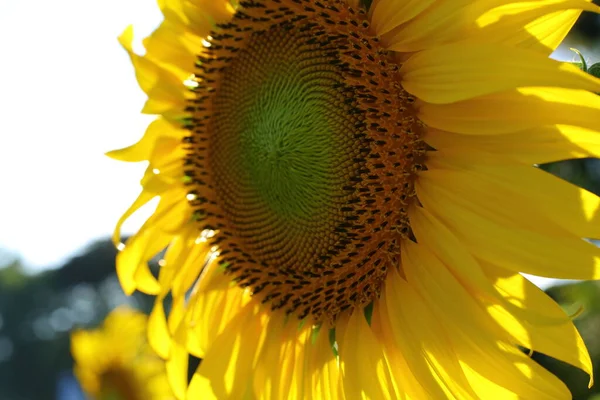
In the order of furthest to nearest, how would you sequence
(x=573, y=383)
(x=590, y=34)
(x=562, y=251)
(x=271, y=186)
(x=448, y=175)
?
1. (x=590, y=34)
2. (x=573, y=383)
3. (x=271, y=186)
4. (x=448, y=175)
5. (x=562, y=251)

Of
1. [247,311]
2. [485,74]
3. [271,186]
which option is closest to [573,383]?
[247,311]

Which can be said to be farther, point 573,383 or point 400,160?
point 573,383

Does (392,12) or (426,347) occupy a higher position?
(392,12)

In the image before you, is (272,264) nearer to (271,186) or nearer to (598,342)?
(271,186)

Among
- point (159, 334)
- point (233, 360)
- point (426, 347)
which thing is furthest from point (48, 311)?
point (426, 347)

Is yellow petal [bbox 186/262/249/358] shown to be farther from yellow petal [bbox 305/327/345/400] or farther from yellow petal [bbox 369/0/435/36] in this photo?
yellow petal [bbox 369/0/435/36]

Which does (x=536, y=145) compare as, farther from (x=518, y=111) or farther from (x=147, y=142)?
(x=147, y=142)

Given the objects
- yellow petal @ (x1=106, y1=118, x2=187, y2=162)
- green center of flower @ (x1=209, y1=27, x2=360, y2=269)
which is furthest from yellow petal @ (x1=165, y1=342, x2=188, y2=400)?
yellow petal @ (x1=106, y1=118, x2=187, y2=162)
